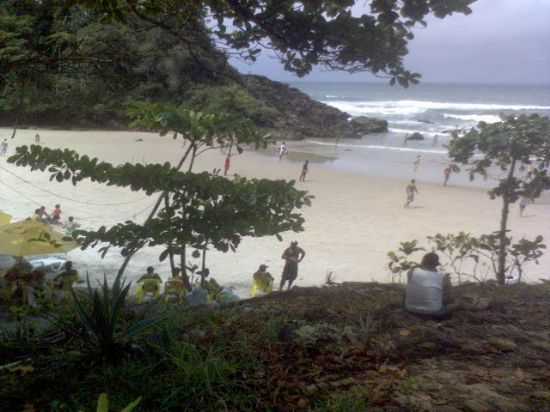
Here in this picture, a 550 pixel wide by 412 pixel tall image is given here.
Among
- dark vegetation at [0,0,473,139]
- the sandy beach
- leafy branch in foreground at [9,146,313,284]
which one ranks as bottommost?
the sandy beach

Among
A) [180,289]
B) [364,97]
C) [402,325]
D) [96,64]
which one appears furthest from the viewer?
[364,97]

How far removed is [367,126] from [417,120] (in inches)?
485

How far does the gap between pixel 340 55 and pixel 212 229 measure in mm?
2171

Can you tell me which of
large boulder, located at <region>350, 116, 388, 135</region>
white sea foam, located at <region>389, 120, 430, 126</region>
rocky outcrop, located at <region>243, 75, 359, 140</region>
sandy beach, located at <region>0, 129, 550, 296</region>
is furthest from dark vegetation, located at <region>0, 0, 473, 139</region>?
white sea foam, located at <region>389, 120, 430, 126</region>

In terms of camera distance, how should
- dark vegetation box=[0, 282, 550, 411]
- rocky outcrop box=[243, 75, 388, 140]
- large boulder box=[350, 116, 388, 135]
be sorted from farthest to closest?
large boulder box=[350, 116, 388, 135], rocky outcrop box=[243, 75, 388, 140], dark vegetation box=[0, 282, 550, 411]

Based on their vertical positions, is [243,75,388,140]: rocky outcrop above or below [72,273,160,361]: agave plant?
above

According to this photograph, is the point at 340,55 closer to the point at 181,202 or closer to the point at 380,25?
the point at 380,25

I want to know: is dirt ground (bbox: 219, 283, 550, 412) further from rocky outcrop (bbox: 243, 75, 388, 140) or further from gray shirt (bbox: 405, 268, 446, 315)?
rocky outcrop (bbox: 243, 75, 388, 140)

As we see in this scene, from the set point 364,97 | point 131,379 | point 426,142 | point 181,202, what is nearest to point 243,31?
point 181,202

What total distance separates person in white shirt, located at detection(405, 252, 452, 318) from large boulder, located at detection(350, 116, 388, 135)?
39937mm

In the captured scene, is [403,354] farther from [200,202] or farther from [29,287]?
[29,287]

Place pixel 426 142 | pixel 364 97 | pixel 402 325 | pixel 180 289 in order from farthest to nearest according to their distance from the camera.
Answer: pixel 364 97 < pixel 426 142 < pixel 180 289 < pixel 402 325

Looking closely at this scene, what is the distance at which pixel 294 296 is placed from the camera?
18.3ft

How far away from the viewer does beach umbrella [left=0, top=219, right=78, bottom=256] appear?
9000mm
